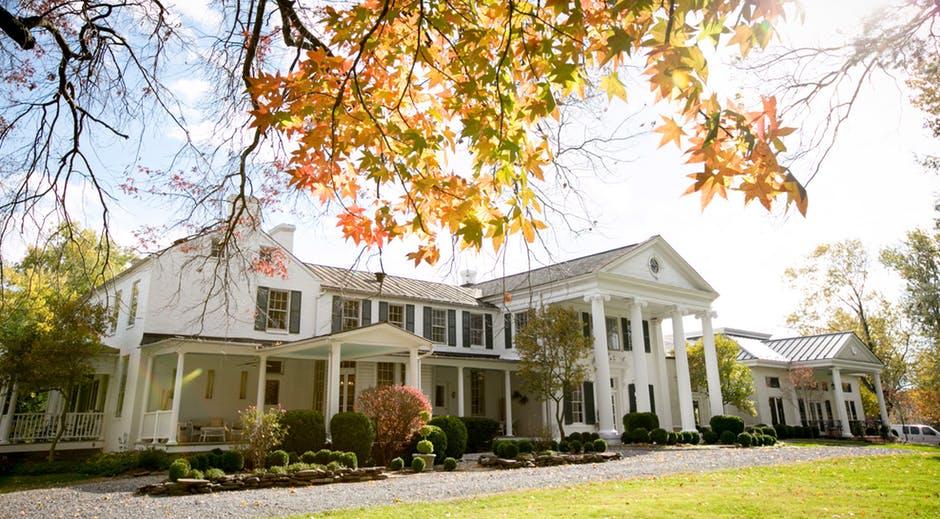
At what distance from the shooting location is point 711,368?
95.0 feet

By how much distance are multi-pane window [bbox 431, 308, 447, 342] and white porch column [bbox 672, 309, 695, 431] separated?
11260 millimetres

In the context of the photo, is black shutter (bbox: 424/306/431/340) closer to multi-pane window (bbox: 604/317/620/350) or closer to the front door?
the front door

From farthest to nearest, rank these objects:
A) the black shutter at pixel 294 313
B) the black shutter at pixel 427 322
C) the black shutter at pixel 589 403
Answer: the black shutter at pixel 589 403 < the black shutter at pixel 427 322 < the black shutter at pixel 294 313

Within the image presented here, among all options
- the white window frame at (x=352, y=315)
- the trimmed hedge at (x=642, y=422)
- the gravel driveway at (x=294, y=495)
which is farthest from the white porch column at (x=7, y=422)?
the trimmed hedge at (x=642, y=422)

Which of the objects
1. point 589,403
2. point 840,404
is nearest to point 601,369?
point 589,403

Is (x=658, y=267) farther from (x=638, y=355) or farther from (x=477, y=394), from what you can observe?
(x=477, y=394)

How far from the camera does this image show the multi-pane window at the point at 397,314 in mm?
25330

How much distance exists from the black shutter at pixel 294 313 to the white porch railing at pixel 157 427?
17.4ft

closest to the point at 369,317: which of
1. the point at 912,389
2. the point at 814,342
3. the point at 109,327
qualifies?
the point at 109,327

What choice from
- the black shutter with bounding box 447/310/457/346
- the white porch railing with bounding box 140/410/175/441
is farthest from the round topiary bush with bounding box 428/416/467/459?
the black shutter with bounding box 447/310/457/346

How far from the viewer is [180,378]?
58.3 ft

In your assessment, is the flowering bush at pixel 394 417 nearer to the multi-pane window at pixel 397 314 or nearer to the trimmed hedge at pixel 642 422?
the multi-pane window at pixel 397 314

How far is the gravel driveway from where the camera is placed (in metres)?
9.56

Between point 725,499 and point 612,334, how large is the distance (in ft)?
67.1
